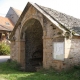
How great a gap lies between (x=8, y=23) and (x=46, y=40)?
23.5 metres

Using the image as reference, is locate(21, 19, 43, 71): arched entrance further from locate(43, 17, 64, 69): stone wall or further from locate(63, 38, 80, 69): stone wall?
locate(63, 38, 80, 69): stone wall

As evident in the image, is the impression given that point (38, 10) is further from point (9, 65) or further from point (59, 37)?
point (9, 65)

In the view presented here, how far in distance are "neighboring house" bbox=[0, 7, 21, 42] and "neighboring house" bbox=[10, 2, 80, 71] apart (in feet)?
46.9

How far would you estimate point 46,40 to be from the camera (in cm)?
1209

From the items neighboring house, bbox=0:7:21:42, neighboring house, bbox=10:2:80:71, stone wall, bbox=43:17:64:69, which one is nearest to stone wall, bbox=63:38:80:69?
neighboring house, bbox=10:2:80:71

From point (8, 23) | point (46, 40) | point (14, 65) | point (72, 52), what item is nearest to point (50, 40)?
point (46, 40)

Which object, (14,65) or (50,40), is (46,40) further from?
(14,65)

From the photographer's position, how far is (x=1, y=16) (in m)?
35.8

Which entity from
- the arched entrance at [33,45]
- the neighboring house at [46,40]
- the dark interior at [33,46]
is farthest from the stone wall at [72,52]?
the dark interior at [33,46]

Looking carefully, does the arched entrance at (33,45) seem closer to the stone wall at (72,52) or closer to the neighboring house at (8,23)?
the stone wall at (72,52)

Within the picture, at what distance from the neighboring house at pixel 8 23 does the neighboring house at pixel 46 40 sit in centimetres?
1430

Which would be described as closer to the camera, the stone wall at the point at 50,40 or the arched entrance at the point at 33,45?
the stone wall at the point at 50,40

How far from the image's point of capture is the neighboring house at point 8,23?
2990 centimetres

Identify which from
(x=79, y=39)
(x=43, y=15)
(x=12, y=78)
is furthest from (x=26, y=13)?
(x=12, y=78)
